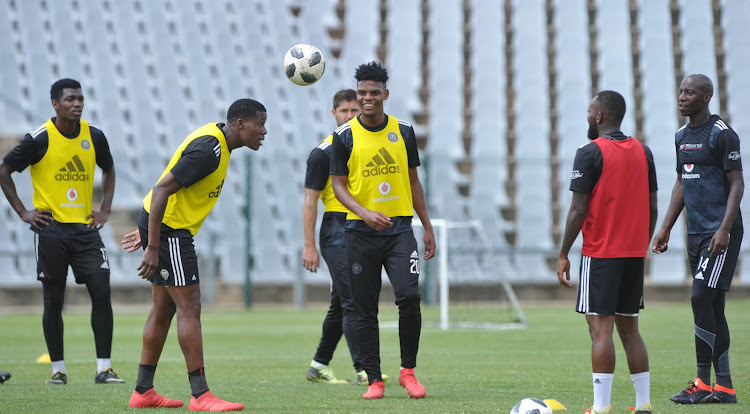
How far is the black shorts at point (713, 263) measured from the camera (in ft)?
20.1

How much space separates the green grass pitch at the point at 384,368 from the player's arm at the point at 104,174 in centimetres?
134

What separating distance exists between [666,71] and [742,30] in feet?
8.79

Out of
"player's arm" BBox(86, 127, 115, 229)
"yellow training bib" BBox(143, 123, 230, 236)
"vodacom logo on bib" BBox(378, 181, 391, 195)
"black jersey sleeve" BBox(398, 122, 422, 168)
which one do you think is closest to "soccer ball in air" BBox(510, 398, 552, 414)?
"vodacom logo on bib" BBox(378, 181, 391, 195)

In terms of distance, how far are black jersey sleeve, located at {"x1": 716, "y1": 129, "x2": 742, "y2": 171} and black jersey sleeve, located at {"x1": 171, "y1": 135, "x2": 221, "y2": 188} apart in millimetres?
3220

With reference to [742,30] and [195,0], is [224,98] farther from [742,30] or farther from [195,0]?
[742,30]

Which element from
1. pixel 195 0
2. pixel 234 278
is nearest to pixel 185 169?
pixel 234 278

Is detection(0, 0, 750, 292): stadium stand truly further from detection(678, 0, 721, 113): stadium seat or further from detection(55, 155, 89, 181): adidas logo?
detection(55, 155, 89, 181): adidas logo

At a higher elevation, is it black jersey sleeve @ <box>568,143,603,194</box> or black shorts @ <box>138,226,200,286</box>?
black jersey sleeve @ <box>568,143,603,194</box>

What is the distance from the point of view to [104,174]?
26.5 ft

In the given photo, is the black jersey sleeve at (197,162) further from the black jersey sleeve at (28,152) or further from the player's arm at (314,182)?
the black jersey sleeve at (28,152)

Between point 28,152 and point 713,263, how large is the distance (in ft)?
17.4

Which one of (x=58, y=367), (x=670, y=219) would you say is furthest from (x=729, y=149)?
(x=58, y=367)

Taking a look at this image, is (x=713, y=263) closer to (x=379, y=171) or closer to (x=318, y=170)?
(x=379, y=171)

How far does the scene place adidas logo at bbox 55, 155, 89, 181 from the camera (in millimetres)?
7695
